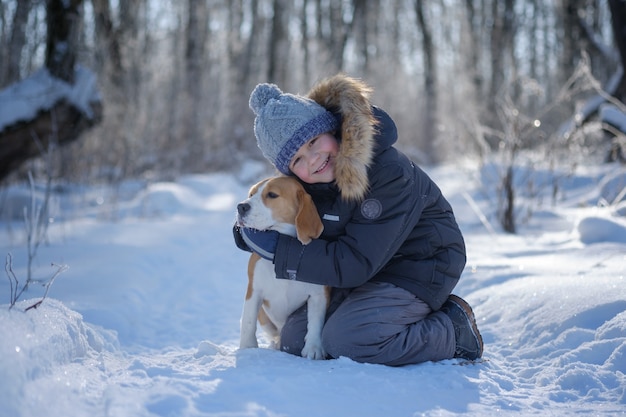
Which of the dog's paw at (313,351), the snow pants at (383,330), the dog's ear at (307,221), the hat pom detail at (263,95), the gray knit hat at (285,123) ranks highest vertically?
the hat pom detail at (263,95)

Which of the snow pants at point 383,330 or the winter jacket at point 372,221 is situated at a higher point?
the winter jacket at point 372,221

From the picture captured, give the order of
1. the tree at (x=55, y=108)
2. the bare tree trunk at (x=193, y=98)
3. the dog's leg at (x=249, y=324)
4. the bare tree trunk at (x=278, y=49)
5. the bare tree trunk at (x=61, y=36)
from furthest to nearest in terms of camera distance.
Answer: the bare tree trunk at (x=278, y=49) → the bare tree trunk at (x=193, y=98) → the bare tree trunk at (x=61, y=36) → the tree at (x=55, y=108) → the dog's leg at (x=249, y=324)

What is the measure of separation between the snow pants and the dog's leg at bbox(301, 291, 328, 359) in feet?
0.14

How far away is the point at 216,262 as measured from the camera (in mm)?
5699

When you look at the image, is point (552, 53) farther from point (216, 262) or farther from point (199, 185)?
point (216, 262)

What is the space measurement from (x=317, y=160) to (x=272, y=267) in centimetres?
64

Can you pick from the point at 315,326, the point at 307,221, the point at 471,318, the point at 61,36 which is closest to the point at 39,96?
the point at 61,36

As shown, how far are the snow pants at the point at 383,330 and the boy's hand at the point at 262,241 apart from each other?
459 mm

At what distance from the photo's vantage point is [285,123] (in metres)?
2.86

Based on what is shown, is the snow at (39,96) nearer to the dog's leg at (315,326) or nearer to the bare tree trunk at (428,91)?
the dog's leg at (315,326)

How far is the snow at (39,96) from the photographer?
5991mm

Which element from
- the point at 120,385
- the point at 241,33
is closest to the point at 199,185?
the point at 120,385

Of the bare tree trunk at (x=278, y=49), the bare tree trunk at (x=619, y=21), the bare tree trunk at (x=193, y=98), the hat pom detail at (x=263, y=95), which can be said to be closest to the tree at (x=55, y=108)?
the hat pom detail at (x=263, y=95)

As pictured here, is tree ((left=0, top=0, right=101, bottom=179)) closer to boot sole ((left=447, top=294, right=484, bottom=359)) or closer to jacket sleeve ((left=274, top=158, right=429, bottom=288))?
jacket sleeve ((left=274, top=158, right=429, bottom=288))
